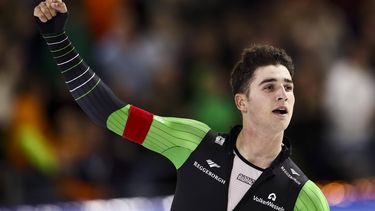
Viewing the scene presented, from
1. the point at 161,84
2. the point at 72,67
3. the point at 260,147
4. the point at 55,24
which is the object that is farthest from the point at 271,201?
the point at 161,84

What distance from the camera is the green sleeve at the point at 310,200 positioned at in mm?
6129

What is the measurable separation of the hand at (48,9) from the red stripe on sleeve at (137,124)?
773 millimetres

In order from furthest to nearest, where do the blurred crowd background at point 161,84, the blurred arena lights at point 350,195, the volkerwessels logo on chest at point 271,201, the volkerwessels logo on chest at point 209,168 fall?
the blurred crowd background at point 161,84 < the blurred arena lights at point 350,195 < the volkerwessels logo on chest at point 209,168 < the volkerwessels logo on chest at point 271,201

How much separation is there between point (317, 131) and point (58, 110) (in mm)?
2953

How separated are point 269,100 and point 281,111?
0.10 m

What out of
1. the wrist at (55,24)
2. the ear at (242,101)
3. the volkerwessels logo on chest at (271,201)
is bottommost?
the volkerwessels logo on chest at (271,201)

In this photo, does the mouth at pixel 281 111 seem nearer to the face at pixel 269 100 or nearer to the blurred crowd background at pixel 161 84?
the face at pixel 269 100

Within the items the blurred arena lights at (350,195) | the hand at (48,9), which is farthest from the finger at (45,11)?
the blurred arena lights at (350,195)

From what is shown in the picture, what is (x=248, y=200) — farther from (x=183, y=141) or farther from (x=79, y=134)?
(x=79, y=134)

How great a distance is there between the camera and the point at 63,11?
20.0ft

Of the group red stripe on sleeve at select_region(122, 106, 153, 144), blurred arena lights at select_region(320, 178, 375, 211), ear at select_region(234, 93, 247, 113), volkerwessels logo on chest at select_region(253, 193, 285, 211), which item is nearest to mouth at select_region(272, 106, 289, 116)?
ear at select_region(234, 93, 247, 113)

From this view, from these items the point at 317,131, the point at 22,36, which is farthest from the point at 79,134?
the point at 317,131

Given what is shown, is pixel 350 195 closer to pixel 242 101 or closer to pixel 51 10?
pixel 242 101

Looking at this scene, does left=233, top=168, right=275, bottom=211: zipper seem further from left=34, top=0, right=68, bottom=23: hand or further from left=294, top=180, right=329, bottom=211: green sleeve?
left=34, top=0, right=68, bottom=23: hand
